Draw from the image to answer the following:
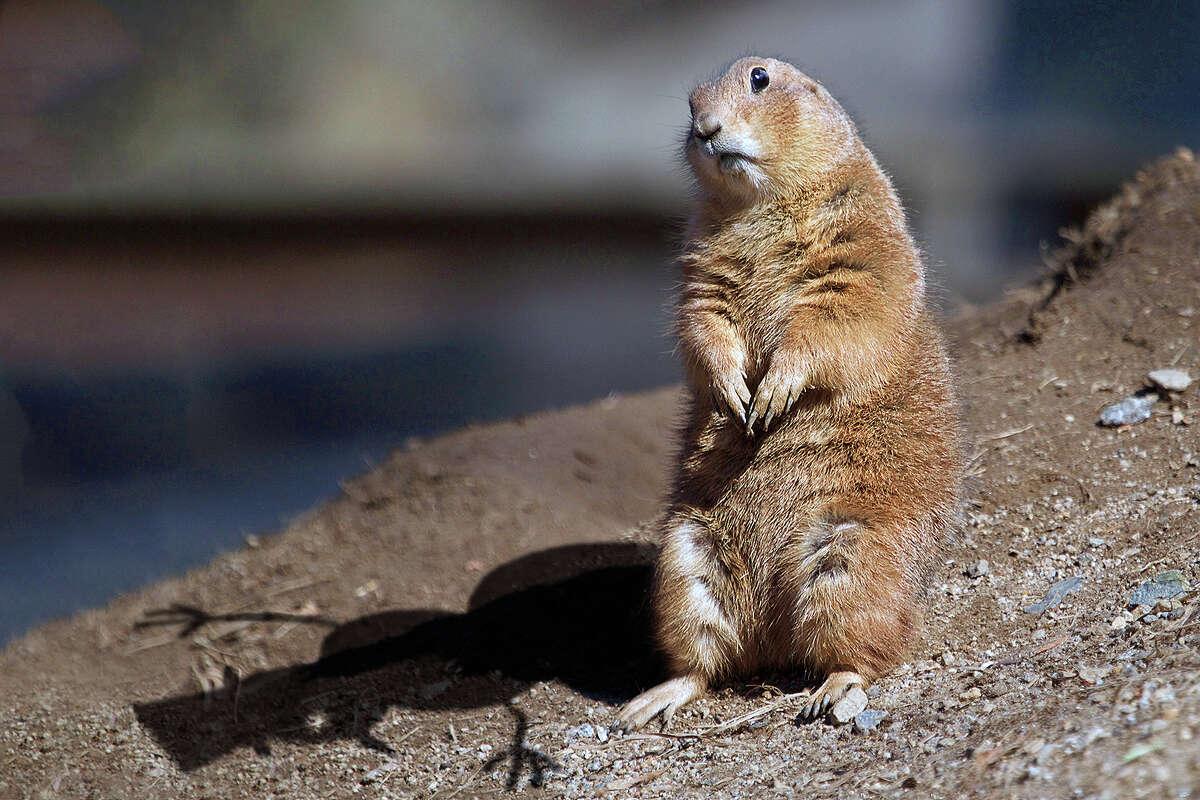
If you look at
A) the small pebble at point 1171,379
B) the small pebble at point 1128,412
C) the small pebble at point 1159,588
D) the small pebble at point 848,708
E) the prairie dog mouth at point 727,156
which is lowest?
the small pebble at point 848,708

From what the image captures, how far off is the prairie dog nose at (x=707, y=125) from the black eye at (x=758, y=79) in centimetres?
25

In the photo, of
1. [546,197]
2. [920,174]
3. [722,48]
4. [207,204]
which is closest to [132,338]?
[207,204]

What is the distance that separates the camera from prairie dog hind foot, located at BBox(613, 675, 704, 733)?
344 centimetres

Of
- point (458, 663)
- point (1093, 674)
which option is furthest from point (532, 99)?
point (1093, 674)

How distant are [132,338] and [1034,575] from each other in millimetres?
6939

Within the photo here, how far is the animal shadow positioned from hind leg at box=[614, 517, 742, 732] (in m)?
0.32

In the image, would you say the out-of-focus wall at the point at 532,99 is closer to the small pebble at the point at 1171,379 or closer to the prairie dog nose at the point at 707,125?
the small pebble at the point at 1171,379

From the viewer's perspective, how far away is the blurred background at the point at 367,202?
23.7ft

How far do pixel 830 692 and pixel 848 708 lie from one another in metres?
0.11

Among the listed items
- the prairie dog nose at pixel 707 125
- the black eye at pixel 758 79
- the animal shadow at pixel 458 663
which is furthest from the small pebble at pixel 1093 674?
the black eye at pixel 758 79

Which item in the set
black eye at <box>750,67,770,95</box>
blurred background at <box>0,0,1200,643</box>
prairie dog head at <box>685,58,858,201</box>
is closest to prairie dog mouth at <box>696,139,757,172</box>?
prairie dog head at <box>685,58,858,201</box>

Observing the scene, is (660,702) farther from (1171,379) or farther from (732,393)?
(1171,379)

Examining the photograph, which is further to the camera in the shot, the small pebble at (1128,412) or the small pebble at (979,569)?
the small pebble at (1128,412)

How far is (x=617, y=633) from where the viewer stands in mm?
4340
